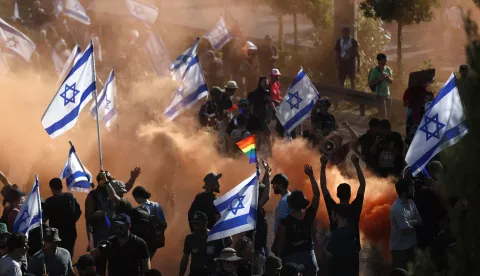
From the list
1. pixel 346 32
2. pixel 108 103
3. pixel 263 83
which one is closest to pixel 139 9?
pixel 346 32

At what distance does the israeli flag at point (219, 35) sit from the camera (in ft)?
81.7

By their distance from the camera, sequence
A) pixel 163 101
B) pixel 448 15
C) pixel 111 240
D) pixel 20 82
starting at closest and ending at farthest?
1. pixel 111 240
2. pixel 163 101
3. pixel 20 82
4. pixel 448 15

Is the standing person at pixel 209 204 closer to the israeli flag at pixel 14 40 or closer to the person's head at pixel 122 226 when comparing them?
the person's head at pixel 122 226

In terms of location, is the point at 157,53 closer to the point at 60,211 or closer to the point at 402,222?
the point at 60,211

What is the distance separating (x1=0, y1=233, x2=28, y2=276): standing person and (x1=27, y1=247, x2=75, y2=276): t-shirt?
35 centimetres

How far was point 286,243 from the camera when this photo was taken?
38.8 ft

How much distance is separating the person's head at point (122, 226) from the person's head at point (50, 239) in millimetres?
586

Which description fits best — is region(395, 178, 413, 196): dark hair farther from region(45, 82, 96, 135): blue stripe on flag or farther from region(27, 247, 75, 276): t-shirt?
region(45, 82, 96, 135): blue stripe on flag

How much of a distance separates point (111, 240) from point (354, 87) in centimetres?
1345

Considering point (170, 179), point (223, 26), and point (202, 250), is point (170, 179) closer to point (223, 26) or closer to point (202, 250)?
point (202, 250)

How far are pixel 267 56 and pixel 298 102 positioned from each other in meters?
7.66

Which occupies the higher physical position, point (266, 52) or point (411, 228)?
point (411, 228)

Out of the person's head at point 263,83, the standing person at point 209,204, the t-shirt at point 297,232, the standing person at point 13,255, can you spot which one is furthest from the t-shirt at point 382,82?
the standing person at point 13,255

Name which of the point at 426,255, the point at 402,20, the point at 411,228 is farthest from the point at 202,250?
the point at 402,20
